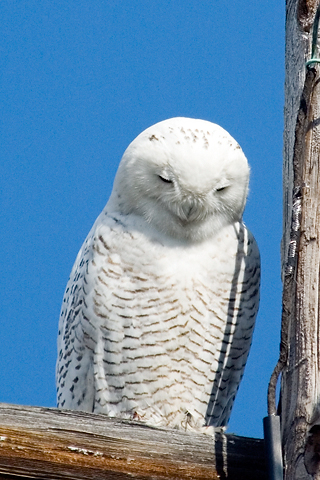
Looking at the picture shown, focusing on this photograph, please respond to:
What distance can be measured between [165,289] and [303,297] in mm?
846

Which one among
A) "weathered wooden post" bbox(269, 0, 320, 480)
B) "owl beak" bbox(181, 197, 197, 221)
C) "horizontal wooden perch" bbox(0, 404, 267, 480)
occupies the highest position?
"owl beak" bbox(181, 197, 197, 221)

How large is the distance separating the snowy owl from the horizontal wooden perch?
29.4 inches

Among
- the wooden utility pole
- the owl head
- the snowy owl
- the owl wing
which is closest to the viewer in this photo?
the wooden utility pole

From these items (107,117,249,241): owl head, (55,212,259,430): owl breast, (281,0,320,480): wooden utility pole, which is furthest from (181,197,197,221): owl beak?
(281,0,320,480): wooden utility pole

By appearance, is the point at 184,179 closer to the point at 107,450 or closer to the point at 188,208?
the point at 188,208

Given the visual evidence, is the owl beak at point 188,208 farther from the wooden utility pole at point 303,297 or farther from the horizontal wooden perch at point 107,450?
the horizontal wooden perch at point 107,450

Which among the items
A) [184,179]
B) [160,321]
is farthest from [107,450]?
[184,179]

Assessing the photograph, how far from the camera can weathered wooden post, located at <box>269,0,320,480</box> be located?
71.4 inches

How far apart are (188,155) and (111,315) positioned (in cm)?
60

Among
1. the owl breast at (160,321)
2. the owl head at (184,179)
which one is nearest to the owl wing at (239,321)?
the owl breast at (160,321)

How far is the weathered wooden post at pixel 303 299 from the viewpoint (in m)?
1.81

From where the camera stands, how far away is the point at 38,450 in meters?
1.87

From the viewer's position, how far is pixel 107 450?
6.28 feet

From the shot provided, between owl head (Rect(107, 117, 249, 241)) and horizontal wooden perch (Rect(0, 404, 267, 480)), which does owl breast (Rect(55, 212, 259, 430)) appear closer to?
owl head (Rect(107, 117, 249, 241))
